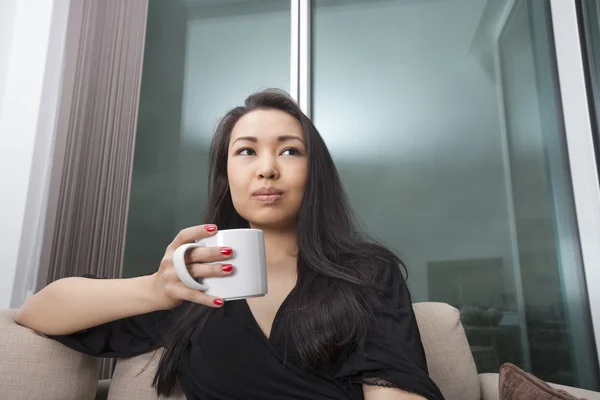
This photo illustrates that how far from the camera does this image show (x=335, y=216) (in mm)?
1027

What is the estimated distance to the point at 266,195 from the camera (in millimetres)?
953

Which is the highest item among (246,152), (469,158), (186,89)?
(186,89)

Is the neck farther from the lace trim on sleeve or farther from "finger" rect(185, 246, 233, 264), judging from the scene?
"finger" rect(185, 246, 233, 264)

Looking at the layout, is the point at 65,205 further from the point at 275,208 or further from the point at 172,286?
the point at 172,286

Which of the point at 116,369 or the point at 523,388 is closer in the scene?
the point at 523,388

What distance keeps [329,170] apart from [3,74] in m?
1.81

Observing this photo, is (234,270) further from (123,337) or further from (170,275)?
(123,337)

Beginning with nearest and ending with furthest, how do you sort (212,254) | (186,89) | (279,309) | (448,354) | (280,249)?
(212,254)
(279,309)
(280,249)
(448,354)
(186,89)

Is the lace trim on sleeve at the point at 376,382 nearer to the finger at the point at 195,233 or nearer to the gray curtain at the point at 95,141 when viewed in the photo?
the finger at the point at 195,233

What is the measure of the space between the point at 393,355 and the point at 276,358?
220 mm

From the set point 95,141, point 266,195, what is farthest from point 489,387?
point 95,141

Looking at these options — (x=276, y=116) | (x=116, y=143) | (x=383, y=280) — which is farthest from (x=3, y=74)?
(x=383, y=280)

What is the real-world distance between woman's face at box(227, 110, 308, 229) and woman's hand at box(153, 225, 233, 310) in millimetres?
291

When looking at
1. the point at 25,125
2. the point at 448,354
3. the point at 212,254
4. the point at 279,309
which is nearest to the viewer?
the point at 212,254
